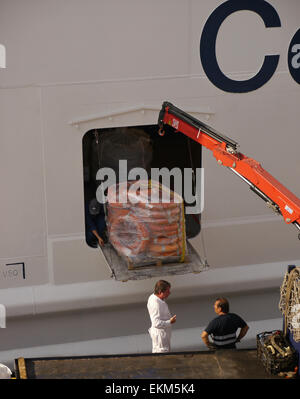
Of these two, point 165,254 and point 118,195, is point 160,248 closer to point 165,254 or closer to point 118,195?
point 165,254

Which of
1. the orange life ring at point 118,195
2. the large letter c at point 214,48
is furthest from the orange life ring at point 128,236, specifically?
the large letter c at point 214,48

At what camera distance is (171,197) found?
21.4ft

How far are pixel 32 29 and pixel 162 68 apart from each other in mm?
1096

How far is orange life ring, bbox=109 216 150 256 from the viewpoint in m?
6.40

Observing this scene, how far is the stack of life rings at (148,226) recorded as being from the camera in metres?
6.40

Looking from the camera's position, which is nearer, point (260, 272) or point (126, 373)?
point (126, 373)

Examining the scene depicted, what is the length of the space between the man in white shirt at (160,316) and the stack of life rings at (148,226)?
0.44 meters

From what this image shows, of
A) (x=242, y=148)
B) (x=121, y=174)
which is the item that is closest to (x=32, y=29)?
(x=121, y=174)

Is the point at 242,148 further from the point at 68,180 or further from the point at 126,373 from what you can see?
the point at 126,373

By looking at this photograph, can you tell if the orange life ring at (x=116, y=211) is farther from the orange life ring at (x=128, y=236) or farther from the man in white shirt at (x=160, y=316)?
the man in white shirt at (x=160, y=316)

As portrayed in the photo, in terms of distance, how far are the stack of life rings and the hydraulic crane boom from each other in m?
0.58

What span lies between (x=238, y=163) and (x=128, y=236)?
3.95 ft

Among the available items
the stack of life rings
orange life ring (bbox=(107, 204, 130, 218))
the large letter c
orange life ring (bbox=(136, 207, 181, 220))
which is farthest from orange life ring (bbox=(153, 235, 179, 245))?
the large letter c
